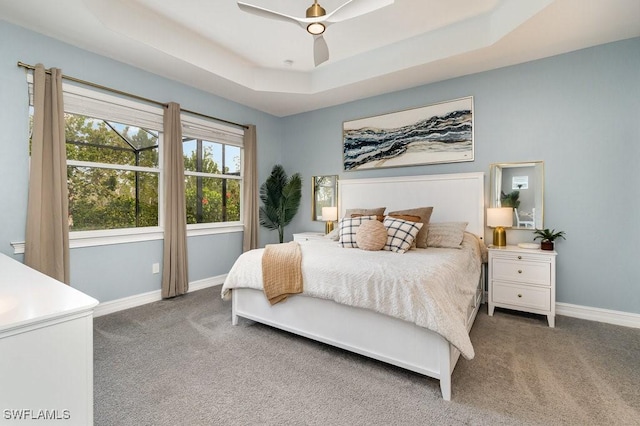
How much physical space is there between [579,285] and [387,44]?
10.7 ft

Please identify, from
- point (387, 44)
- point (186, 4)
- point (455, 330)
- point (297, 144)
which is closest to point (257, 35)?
point (186, 4)

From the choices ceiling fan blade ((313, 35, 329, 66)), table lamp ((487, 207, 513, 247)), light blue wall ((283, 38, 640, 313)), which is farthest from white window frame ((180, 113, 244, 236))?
table lamp ((487, 207, 513, 247))

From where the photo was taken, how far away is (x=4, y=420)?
84cm

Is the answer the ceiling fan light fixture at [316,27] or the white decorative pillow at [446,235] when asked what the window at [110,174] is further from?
the white decorative pillow at [446,235]

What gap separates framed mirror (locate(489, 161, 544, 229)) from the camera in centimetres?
311

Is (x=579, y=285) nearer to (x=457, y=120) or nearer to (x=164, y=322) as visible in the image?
(x=457, y=120)

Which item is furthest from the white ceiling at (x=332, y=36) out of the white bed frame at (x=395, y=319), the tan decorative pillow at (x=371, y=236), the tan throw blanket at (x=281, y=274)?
the tan throw blanket at (x=281, y=274)

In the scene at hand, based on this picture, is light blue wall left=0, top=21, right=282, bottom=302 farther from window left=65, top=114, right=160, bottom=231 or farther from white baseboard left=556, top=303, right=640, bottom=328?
white baseboard left=556, top=303, right=640, bottom=328

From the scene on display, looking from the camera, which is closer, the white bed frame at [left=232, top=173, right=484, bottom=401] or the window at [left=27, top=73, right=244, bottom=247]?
the white bed frame at [left=232, top=173, right=484, bottom=401]

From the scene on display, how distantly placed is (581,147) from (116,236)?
485cm

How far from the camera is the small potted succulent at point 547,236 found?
285cm

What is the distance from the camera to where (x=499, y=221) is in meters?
3.06

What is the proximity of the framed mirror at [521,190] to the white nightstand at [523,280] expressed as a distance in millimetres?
382

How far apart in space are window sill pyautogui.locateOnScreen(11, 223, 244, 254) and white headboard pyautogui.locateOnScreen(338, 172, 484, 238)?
6.90 ft
